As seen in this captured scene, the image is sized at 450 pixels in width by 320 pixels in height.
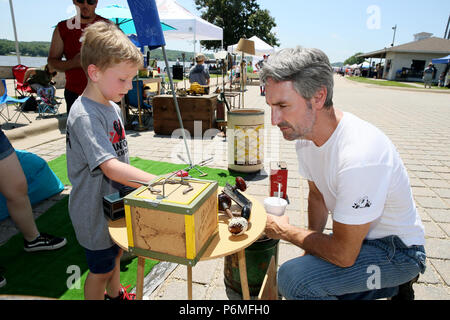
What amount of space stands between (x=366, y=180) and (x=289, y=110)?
55 centimetres

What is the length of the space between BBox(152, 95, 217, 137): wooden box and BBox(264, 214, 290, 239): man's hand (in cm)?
547

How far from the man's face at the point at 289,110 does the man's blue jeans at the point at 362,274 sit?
0.79 meters

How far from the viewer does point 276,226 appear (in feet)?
5.91

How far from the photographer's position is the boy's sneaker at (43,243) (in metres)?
2.80

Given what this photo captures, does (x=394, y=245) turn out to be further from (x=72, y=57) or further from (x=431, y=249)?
(x=72, y=57)

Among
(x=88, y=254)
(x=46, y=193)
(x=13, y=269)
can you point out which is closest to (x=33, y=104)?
(x=46, y=193)

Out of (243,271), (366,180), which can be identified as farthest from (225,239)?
(366,180)

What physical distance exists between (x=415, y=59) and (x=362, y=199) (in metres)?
51.5

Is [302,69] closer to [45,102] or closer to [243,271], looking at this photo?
[243,271]

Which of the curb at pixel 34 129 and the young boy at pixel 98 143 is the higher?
the young boy at pixel 98 143

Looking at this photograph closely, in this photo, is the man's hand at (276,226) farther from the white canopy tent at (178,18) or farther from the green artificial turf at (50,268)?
the white canopy tent at (178,18)

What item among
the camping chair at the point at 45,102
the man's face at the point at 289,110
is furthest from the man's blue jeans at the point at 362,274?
the camping chair at the point at 45,102

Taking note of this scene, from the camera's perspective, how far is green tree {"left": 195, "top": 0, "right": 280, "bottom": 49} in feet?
152

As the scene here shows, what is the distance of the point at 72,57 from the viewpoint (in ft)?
11.4
